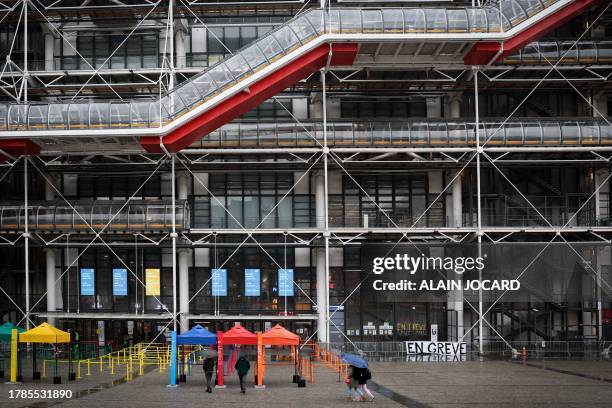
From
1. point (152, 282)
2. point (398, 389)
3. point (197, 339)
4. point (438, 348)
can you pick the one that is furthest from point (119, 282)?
point (398, 389)

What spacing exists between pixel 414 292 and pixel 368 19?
11.3m

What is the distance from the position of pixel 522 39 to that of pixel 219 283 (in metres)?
17.0

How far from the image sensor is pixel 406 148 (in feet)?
111

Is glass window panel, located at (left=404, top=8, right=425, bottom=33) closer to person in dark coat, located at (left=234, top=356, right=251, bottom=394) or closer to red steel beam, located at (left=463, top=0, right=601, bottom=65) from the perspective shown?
red steel beam, located at (left=463, top=0, right=601, bottom=65)

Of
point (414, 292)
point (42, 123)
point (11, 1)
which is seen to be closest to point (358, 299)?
point (414, 292)

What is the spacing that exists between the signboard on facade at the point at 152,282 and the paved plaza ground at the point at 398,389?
9106 millimetres

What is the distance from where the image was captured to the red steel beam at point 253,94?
3206cm

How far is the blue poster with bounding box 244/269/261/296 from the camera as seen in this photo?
3700 centimetres

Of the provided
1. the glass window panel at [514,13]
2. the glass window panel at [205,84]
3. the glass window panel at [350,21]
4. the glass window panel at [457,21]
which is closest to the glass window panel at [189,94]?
the glass window panel at [205,84]

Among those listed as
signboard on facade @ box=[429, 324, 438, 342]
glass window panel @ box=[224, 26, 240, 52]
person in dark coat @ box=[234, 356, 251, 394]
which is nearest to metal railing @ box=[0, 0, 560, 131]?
glass window panel @ box=[224, 26, 240, 52]

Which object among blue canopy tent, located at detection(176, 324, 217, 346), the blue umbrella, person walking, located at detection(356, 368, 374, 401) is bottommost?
person walking, located at detection(356, 368, 374, 401)

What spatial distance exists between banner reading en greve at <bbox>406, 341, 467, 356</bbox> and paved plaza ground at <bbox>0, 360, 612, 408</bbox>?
3.48 meters

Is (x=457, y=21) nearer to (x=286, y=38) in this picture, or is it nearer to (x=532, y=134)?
(x=532, y=134)

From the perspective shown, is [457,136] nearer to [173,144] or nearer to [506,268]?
[506,268]
